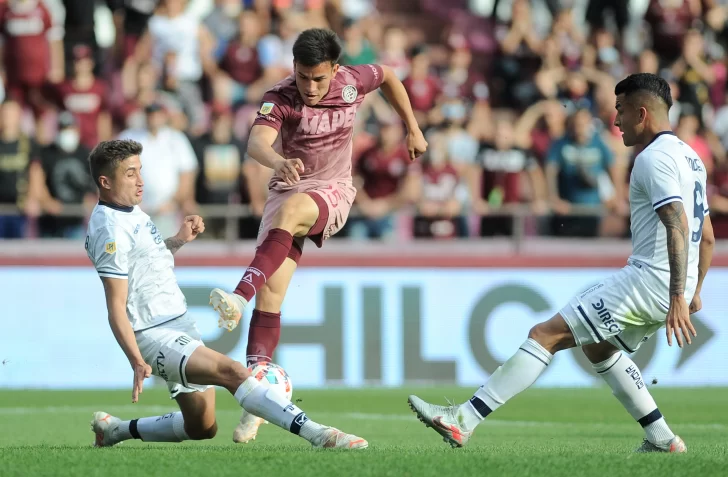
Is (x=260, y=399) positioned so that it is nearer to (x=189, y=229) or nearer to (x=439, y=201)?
(x=189, y=229)

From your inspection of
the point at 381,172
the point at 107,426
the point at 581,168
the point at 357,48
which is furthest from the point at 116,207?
the point at 357,48

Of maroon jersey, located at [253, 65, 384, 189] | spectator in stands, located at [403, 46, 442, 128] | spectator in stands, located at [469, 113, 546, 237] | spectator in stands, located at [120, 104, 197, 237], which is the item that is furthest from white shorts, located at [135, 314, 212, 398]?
spectator in stands, located at [403, 46, 442, 128]

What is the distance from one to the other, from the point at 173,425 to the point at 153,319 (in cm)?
91

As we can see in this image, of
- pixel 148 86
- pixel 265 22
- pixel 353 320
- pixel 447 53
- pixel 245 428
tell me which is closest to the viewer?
pixel 245 428

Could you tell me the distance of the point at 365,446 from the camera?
6.94 meters

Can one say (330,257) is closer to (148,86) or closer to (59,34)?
(148,86)

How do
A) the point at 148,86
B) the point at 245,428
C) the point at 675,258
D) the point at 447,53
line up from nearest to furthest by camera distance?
1. the point at 675,258
2. the point at 245,428
3. the point at 148,86
4. the point at 447,53

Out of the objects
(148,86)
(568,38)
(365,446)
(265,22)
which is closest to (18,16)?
(148,86)

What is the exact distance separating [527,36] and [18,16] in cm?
648

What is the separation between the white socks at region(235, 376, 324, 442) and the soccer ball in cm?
59

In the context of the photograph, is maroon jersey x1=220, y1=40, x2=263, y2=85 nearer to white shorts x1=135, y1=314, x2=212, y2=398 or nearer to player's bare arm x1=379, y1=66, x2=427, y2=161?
player's bare arm x1=379, y1=66, x2=427, y2=161

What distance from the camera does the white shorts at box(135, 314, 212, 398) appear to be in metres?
7.05

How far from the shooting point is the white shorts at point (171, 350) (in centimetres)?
705

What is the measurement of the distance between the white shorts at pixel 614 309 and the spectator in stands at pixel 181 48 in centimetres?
885
